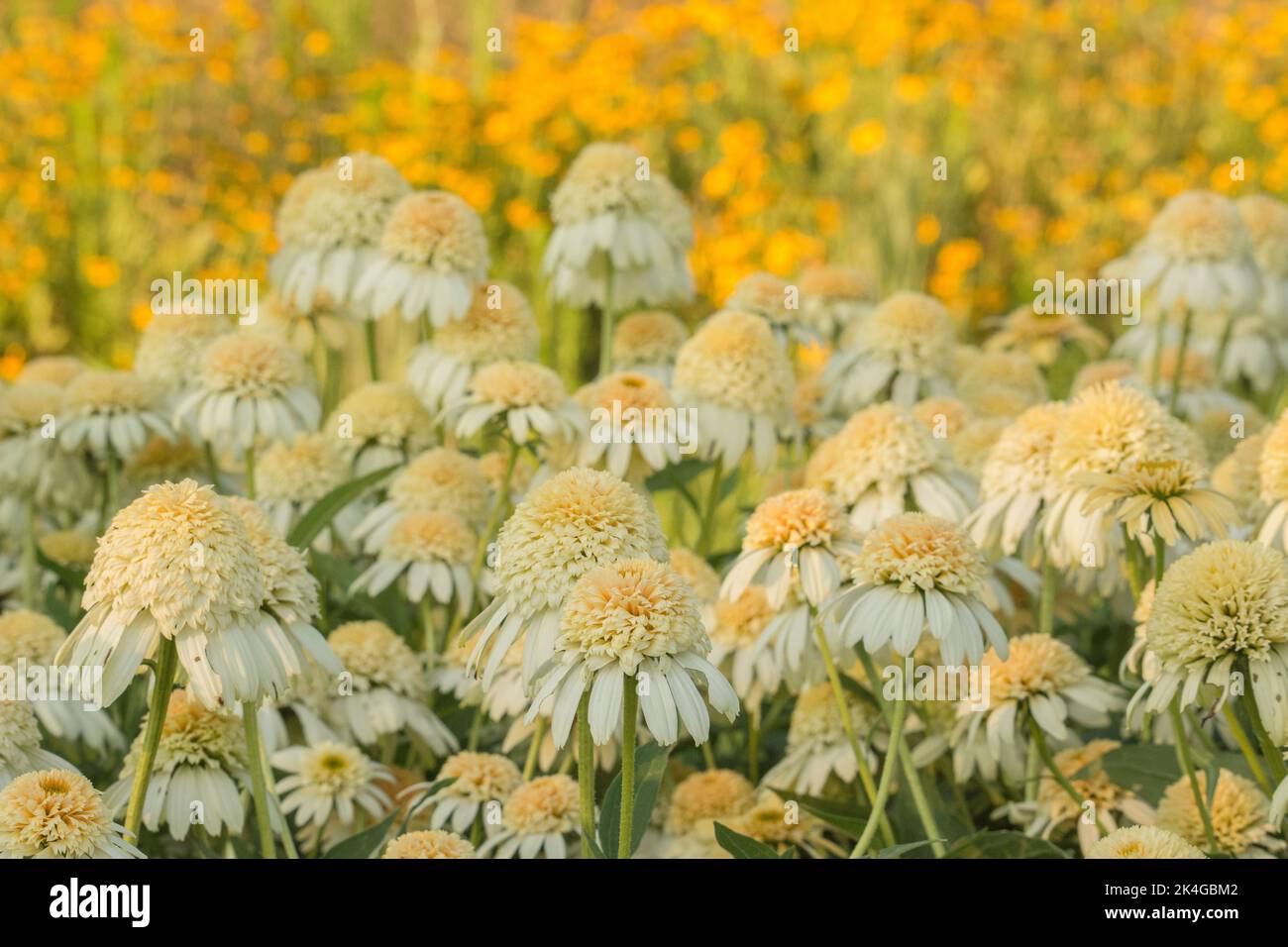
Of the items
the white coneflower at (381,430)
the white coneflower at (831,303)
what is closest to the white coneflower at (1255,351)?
the white coneflower at (831,303)

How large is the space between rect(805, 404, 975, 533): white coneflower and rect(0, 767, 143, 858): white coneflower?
1.41m

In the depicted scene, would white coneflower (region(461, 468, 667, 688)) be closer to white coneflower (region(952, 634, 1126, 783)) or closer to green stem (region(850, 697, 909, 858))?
green stem (region(850, 697, 909, 858))

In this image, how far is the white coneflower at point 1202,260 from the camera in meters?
3.64

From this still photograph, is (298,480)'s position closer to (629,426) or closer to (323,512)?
(323,512)

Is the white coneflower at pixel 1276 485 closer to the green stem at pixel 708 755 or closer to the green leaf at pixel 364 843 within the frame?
the green stem at pixel 708 755

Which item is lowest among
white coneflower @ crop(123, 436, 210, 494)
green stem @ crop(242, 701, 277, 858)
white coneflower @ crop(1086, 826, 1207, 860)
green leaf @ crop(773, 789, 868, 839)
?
green leaf @ crop(773, 789, 868, 839)

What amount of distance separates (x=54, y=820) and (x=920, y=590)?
3.64 feet

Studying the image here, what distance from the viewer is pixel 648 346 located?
357 centimetres

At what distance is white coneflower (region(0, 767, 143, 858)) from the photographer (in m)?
1.75

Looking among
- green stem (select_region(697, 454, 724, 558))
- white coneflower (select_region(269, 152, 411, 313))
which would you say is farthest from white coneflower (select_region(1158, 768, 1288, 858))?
white coneflower (select_region(269, 152, 411, 313))

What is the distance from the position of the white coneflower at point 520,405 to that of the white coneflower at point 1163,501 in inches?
39.6
